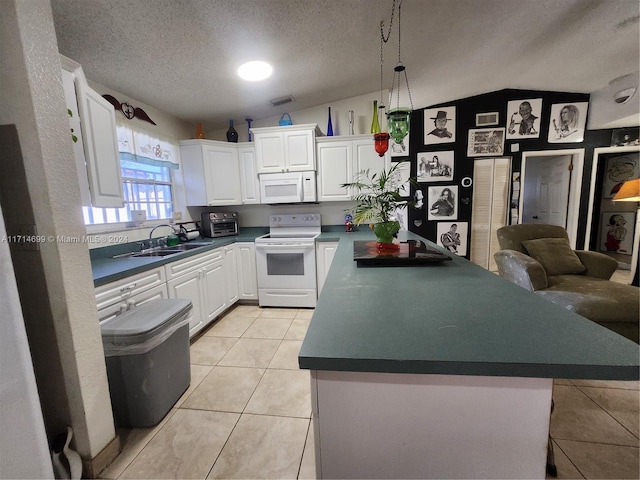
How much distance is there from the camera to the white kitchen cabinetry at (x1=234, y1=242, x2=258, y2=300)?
322cm

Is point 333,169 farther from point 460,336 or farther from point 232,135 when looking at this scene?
point 460,336

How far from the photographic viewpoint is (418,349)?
2.18 ft

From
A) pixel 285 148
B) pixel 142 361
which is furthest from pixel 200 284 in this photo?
pixel 285 148

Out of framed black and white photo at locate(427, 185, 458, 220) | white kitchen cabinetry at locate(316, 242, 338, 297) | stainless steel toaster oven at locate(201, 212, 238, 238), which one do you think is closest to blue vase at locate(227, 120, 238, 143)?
stainless steel toaster oven at locate(201, 212, 238, 238)

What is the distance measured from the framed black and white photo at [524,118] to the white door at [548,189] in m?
0.74

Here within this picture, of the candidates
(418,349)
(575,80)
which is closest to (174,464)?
(418,349)

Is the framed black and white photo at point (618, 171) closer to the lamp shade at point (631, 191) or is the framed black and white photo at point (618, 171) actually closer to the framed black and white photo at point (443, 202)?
the lamp shade at point (631, 191)

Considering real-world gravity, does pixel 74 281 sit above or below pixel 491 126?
below

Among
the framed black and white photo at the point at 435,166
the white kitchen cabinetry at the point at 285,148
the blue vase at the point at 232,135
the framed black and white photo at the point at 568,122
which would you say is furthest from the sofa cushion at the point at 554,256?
the blue vase at the point at 232,135

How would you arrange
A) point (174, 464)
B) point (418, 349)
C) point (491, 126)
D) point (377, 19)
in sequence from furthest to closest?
point (491, 126), point (377, 19), point (174, 464), point (418, 349)

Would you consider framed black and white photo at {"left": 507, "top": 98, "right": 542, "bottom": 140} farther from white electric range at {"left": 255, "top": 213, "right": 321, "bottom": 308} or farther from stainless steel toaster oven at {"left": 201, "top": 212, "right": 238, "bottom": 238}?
stainless steel toaster oven at {"left": 201, "top": 212, "right": 238, "bottom": 238}

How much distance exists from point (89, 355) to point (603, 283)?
3.46 m

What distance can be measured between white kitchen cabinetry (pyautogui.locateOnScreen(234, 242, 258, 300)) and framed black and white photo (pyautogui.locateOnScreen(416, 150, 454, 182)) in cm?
287

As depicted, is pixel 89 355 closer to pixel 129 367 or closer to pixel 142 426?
pixel 129 367
